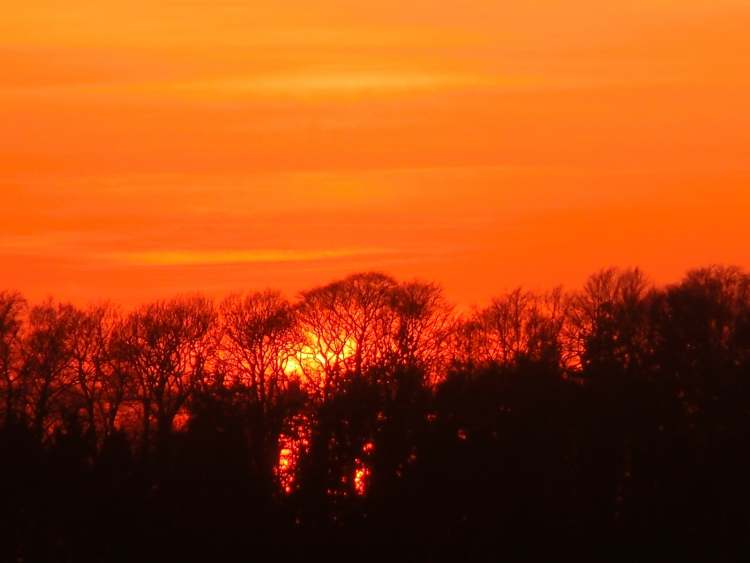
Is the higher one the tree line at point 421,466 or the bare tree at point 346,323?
the bare tree at point 346,323

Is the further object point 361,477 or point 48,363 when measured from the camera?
point 48,363

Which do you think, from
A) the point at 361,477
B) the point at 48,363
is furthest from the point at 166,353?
the point at 361,477

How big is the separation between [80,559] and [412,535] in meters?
10.1

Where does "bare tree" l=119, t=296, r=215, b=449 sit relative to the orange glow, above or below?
above

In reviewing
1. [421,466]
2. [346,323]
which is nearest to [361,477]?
[421,466]

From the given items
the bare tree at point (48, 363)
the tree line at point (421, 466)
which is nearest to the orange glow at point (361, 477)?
the tree line at point (421, 466)

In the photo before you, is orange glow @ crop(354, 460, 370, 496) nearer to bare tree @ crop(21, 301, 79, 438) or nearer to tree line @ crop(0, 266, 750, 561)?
tree line @ crop(0, 266, 750, 561)

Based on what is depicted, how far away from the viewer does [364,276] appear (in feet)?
345

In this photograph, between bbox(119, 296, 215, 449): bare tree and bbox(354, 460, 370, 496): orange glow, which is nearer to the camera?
bbox(354, 460, 370, 496): orange glow

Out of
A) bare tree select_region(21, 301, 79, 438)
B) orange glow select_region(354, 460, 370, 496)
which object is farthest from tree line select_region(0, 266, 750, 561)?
bare tree select_region(21, 301, 79, 438)

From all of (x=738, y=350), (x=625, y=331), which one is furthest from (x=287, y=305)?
(x=738, y=350)

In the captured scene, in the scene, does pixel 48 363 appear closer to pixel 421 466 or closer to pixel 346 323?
pixel 346 323

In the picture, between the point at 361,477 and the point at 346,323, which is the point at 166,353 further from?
the point at 361,477

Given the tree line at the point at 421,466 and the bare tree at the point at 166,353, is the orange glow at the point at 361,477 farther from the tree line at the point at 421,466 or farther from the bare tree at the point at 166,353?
the bare tree at the point at 166,353
